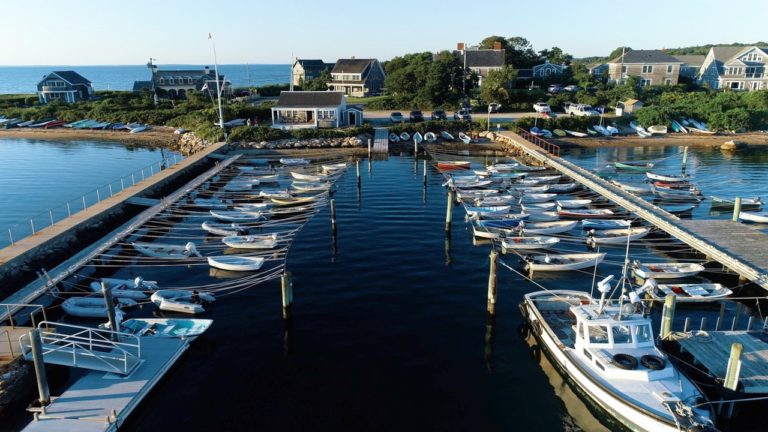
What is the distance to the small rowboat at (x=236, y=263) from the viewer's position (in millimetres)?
31797

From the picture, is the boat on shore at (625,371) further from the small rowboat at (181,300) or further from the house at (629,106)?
the house at (629,106)

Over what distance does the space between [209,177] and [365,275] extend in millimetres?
29027

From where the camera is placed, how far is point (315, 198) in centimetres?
4644

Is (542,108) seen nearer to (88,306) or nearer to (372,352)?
(372,352)

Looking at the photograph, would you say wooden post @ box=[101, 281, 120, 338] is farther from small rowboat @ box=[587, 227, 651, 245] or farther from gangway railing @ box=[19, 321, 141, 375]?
small rowboat @ box=[587, 227, 651, 245]

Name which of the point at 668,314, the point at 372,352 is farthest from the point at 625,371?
the point at 372,352

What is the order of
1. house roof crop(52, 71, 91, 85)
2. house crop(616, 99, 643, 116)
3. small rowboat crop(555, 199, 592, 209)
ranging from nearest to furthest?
small rowboat crop(555, 199, 592, 209)
house crop(616, 99, 643, 116)
house roof crop(52, 71, 91, 85)

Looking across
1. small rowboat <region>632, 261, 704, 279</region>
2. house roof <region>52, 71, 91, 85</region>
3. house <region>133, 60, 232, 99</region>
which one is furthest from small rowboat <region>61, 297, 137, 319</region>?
house roof <region>52, 71, 91, 85</region>

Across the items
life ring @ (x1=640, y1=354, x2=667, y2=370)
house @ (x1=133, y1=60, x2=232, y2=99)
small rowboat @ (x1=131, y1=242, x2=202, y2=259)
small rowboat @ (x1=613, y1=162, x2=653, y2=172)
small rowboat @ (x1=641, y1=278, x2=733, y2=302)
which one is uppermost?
house @ (x1=133, y1=60, x2=232, y2=99)

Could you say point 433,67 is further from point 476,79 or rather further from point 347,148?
point 347,148

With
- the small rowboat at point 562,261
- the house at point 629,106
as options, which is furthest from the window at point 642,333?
the house at point 629,106

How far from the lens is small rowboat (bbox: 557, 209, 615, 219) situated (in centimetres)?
4159

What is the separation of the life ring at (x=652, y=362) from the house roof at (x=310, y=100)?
6204 centimetres

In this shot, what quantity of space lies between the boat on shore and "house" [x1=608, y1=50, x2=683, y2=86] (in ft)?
330
